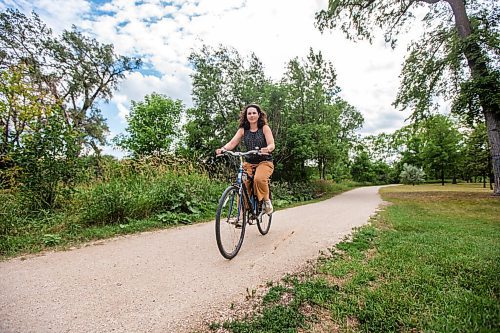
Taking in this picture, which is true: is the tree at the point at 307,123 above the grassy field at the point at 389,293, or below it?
above

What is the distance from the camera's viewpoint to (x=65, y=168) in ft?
16.5

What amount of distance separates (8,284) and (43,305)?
832 millimetres

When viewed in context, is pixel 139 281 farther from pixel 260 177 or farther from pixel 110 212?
pixel 110 212

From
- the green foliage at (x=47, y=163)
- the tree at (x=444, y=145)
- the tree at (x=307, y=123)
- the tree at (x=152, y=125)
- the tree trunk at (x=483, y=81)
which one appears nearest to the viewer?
the green foliage at (x=47, y=163)

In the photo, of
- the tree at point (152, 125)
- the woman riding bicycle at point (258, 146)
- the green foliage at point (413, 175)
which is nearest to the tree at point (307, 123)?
A: the woman riding bicycle at point (258, 146)

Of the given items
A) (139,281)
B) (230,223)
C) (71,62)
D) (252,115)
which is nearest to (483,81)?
(252,115)

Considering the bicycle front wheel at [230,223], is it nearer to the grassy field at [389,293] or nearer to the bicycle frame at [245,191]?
the bicycle frame at [245,191]

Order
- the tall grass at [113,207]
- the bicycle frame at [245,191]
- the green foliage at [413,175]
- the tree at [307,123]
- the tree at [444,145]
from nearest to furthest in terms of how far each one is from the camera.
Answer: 1. the bicycle frame at [245,191]
2. the tall grass at [113,207]
3. the tree at [307,123]
4. the tree at [444,145]
5. the green foliage at [413,175]

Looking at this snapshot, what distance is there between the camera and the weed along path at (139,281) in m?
1.81

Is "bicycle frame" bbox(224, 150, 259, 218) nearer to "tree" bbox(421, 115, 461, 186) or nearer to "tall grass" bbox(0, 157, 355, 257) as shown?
"tall grass" bbox(0, 157, 355, 257)

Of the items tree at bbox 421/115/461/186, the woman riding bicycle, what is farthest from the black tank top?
tree at bbox 421/115/461/186

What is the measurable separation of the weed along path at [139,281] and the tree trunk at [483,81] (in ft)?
33.6

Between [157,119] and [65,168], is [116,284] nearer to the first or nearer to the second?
[65,168]

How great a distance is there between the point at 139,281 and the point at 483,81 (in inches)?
509
